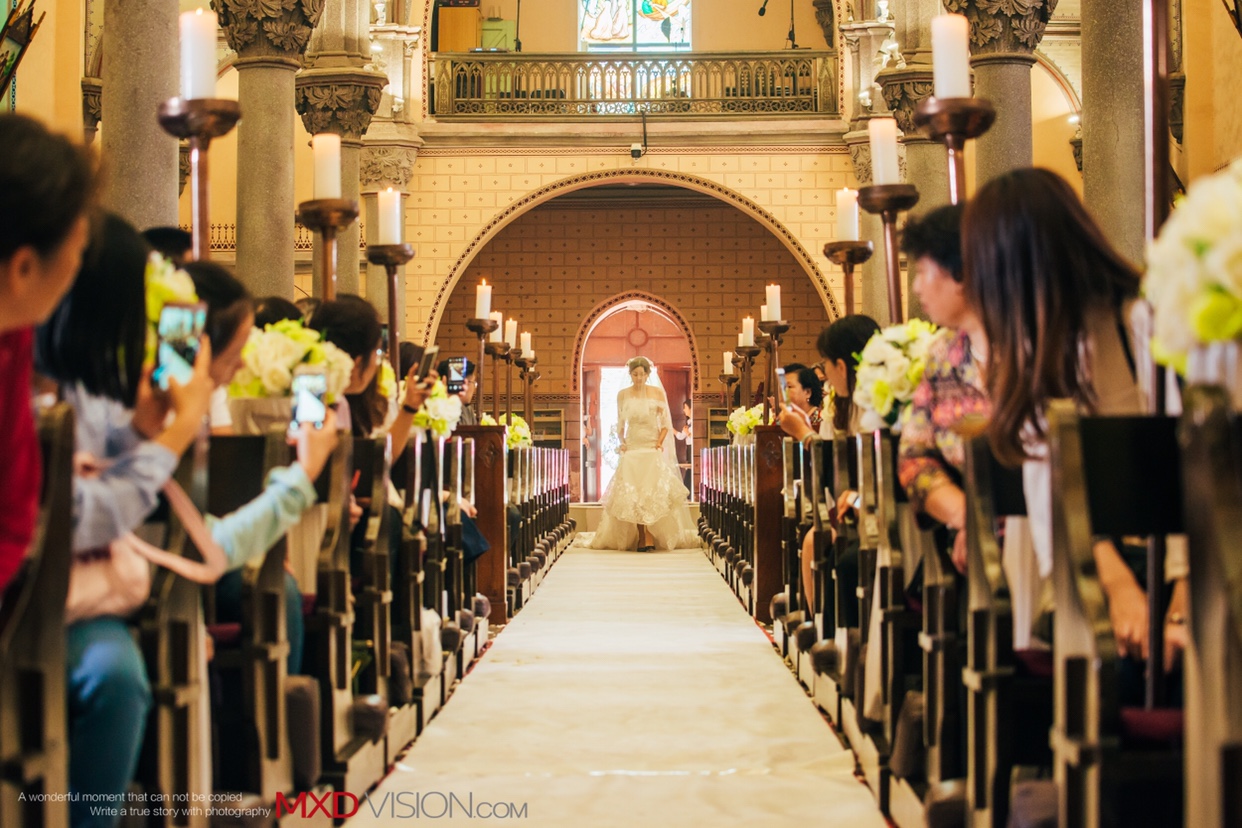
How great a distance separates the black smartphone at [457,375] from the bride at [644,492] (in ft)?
16.5

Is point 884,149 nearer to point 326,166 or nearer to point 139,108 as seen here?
point 326,166

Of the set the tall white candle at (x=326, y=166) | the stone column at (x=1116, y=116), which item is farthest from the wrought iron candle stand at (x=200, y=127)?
the stone column at (x=1116, y=116)

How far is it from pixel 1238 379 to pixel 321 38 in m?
11.1

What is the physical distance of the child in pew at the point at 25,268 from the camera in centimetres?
181

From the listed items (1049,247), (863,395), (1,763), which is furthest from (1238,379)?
(863,395)

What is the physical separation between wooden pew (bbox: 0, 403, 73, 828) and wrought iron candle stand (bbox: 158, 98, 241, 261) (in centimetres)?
208

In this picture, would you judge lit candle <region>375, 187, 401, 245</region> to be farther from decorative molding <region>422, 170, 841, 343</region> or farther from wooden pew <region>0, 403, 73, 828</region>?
decorative molding <region>422, 170, 841, 343</region>

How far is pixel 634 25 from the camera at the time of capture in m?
22.4

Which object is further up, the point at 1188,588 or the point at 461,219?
the point at 461,219

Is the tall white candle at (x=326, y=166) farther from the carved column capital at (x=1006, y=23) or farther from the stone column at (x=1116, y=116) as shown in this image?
the carved column capital at (x=1006, y=23)

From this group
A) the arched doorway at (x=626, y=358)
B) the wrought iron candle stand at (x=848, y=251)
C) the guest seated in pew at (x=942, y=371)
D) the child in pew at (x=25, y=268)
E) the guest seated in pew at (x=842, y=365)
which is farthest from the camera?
the arched doorway at (x=626, y=358)

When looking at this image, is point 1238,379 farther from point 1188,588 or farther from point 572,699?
point 572,699

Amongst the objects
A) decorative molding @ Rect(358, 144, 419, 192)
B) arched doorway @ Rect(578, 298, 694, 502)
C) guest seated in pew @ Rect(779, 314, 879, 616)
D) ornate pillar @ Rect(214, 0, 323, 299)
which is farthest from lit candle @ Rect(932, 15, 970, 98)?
arched doorway @ Rect(578, 298, 694, 502)

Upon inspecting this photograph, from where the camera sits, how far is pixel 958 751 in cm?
292
